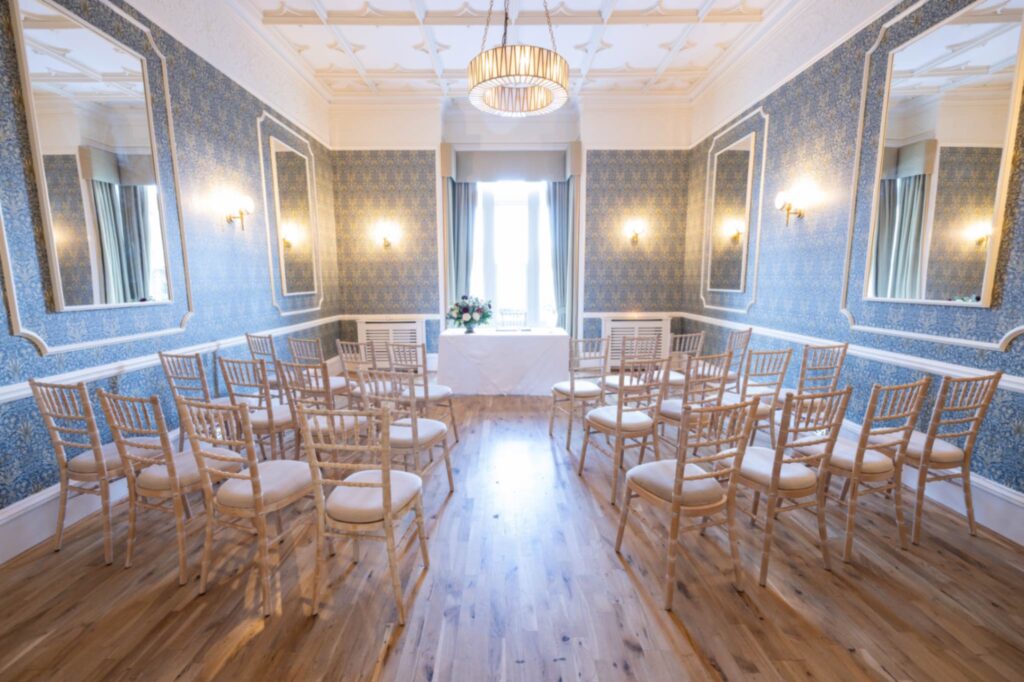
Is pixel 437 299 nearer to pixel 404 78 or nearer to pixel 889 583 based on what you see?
pixel 404 78

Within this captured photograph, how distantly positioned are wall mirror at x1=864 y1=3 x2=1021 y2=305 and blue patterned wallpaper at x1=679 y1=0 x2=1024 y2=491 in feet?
0.28

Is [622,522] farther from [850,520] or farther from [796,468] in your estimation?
[850,520]

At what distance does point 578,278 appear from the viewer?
22.3ft

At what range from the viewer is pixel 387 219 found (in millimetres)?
6680

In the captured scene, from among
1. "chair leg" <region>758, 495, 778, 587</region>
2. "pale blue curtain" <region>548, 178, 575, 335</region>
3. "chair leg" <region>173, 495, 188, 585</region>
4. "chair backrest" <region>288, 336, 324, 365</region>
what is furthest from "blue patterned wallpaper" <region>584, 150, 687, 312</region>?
"chair leg" <region>173, 495, 188, 585</region>

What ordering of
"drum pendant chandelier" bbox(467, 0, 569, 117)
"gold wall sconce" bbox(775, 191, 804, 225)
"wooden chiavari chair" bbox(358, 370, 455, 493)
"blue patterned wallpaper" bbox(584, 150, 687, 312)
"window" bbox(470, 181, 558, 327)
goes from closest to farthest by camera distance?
"wooden chiavari chair" bbox(358, 370, 455, 493) → "drum pendant chandelier" bbox(467, 0, 569, 117) → "gold wall sconce" bbox(775, 191, 804, 225) → "blue patterned wallpaper" bbox(584, 150, 687, 312) → "window" bbox(470, 181, 558, 327)

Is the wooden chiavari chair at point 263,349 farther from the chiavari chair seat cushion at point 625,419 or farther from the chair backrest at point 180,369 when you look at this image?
the chiavari chair seat cushion at point 625,419

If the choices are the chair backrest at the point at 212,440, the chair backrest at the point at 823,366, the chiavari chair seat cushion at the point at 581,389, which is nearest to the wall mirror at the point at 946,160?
the chair backrest at the point at 823,366

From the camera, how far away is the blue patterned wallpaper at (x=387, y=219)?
21.6 ft

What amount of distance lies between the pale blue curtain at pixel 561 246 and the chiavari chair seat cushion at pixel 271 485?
5395 mm

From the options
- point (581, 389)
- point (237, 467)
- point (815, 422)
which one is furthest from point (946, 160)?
point (237, 467)

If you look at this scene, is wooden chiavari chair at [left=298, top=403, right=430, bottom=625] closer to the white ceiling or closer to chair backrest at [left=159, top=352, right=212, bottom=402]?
chair backrest at [left=159, top=352, right=212, bottom=402]

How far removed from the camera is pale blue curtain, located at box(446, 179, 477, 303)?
7.46m

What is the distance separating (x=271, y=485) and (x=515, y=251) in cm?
631
